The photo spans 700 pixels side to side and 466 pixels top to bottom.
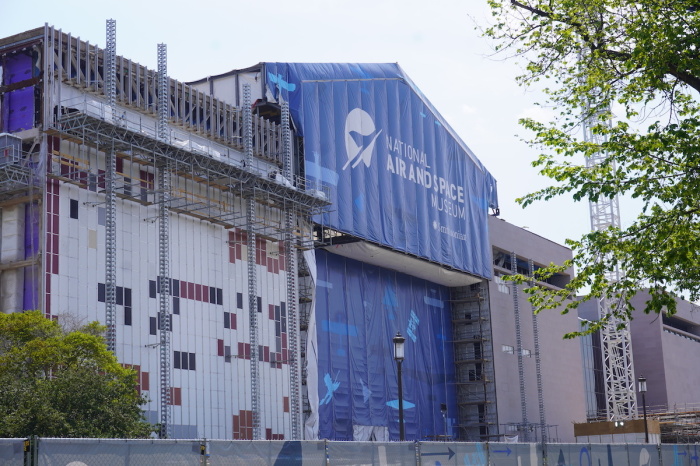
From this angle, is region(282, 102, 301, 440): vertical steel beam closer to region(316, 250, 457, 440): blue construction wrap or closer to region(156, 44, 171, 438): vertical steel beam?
region(316, 250, 457, 440): blue construction wrap

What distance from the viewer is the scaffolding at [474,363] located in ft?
271

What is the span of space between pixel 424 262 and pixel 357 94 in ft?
46.3

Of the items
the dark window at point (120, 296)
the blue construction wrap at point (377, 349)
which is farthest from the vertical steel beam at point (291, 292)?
the dark window at point (120, 296)

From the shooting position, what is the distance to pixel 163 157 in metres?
52.7

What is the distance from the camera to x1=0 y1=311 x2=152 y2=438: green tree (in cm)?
3684

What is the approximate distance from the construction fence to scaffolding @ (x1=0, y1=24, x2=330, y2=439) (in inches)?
1030

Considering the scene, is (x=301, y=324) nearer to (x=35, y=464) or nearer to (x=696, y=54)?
(x=696, y=54)

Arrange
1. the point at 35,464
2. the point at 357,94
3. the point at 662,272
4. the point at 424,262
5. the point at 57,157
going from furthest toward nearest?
the point at 424,262
the point at 357,94
the point at 57,157
the point at 662,272
the point at 35,464

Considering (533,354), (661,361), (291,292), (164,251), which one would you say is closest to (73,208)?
(164,251)

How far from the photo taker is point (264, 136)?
6256cm

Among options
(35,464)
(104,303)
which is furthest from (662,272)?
(104,303)

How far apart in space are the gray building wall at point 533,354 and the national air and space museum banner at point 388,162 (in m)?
4.66

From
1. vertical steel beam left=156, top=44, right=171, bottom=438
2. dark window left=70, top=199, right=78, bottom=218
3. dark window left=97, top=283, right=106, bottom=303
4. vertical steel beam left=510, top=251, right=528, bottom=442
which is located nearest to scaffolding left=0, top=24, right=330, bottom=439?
vertical steel beam left=156, top=44, right=171, bottom=438

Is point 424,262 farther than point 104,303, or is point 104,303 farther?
point 424,262
